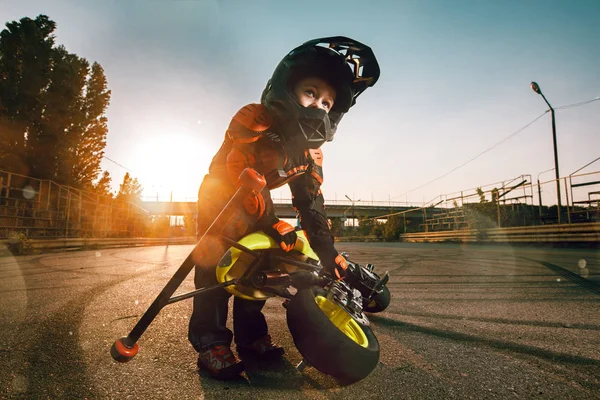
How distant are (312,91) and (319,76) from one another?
0.37 feet

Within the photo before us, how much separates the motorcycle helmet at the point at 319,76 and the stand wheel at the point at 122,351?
4.46 ft

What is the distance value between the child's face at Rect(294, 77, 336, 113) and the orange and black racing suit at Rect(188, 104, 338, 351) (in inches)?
10.8

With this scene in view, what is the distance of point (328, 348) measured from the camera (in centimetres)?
132

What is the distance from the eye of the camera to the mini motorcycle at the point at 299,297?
134cm

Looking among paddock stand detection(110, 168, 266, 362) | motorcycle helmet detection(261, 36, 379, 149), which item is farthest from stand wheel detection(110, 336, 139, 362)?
motorcycle helmet detection(261, 36, 379, 149)

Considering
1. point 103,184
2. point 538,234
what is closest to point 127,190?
point 103,184

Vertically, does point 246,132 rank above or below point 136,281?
above

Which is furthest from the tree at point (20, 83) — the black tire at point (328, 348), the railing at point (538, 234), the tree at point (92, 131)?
the railing at point (538, 234)

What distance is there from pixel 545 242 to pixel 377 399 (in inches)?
730

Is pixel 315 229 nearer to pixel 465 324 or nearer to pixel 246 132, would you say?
pixel 246 132

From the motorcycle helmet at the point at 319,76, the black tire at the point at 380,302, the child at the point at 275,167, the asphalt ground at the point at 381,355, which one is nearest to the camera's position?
the asphalt ground at the point at 381,355

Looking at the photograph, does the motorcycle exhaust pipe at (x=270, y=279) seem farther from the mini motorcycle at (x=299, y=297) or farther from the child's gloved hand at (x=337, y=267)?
the child's gloved hand at (x=337, y=267)

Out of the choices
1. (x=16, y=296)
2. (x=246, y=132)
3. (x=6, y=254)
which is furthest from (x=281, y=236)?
(x=6, y=254)

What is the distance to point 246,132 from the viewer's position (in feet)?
5.90
